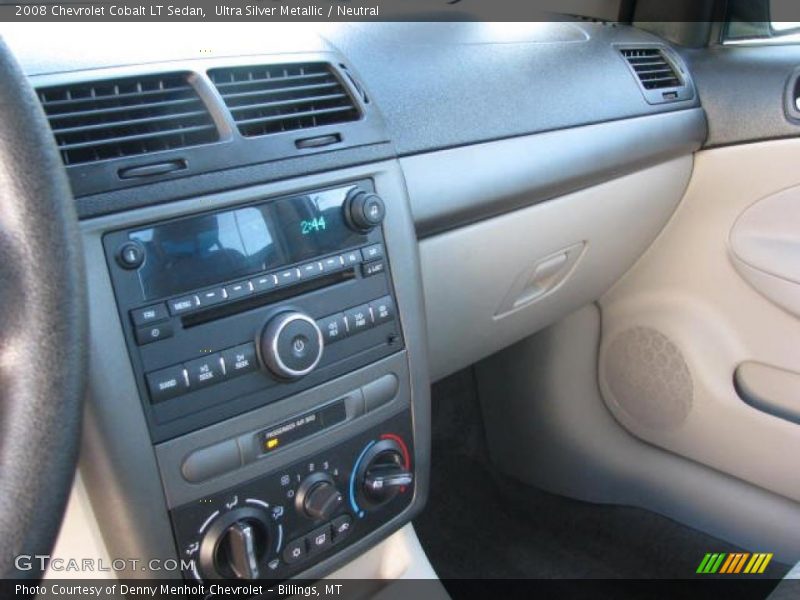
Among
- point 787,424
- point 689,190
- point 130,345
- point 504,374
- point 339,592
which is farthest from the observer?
point 504,374

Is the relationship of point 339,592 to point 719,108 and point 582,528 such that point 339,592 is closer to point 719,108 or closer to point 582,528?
point 582,528

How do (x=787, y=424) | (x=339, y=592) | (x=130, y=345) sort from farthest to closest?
(x=787, y=424)
(x=339, y=592)
(x=130, y=345)

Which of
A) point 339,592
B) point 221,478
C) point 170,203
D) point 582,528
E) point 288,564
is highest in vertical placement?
point 170,203

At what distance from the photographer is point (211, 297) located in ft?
2.56

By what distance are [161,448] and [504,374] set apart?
1.27 m

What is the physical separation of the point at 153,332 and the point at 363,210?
26cm

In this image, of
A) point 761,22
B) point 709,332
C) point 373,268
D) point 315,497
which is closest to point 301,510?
point 315,497

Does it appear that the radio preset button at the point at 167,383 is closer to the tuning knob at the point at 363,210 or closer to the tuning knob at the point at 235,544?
the tuning knob at the point at 235,544

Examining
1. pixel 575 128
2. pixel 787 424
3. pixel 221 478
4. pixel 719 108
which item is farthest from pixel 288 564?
pixel 719 108

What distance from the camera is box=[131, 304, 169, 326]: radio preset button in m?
0.74

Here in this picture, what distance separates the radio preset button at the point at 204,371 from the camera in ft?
2.52

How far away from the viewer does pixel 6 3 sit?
2.75 feet

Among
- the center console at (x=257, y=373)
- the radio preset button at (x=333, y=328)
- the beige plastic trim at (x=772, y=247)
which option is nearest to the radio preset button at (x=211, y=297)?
the center console at (x=257, y=373)

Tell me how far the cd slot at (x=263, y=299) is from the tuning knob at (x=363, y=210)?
5 centimetres
